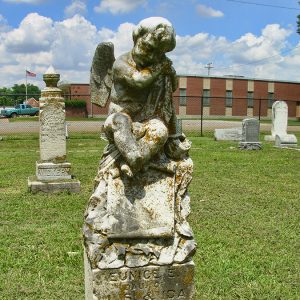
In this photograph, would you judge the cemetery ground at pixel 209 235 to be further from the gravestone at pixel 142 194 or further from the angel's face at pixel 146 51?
the angel's face at pixel 146 51

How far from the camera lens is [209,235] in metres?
6.66

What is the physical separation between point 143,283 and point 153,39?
1713mm

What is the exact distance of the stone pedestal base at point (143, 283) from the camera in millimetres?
3451

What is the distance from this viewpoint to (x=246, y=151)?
18234mm

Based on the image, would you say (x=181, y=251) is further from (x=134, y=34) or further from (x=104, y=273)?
(x=134, y=34)

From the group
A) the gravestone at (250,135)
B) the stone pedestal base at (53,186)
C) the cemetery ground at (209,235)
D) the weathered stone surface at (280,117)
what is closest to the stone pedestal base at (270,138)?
the weathered stone surface at (280,117)

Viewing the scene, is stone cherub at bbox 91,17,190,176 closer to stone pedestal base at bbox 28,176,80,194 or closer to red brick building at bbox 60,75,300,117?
stone pedestal base at bbox 28,176,80,194

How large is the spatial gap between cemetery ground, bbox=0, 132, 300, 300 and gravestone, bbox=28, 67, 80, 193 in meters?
0.26

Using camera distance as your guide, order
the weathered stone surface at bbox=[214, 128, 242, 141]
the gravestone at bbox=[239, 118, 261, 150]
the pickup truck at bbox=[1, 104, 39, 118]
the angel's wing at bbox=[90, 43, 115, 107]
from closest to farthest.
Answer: the angel's wing at bbox=[90, 43, 115, 107] → the gravestone at bbox=[239, 118, 261, 150] → the weathered stone surface at bbox=[214, 128, 242, 141] → the pickup truck at bbox=[1, 104, 39, 118]

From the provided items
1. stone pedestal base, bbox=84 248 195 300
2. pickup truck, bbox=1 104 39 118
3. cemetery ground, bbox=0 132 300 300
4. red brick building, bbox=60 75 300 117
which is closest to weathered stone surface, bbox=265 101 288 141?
cemetery ground, bbox=0 132 300 300

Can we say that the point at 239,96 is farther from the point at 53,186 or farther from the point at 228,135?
the point at 53,186

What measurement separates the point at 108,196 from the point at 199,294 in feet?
5.75

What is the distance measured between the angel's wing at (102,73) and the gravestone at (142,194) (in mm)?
208

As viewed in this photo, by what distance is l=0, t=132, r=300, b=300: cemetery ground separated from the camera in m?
4.92
